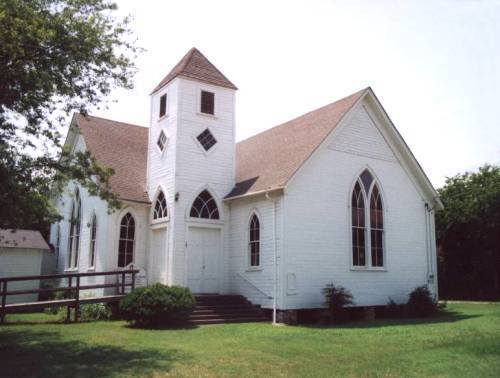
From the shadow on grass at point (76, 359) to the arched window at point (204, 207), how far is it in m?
8.27

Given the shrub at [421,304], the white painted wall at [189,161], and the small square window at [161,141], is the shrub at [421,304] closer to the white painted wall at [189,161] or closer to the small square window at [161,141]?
the white painted wall at [189,161]

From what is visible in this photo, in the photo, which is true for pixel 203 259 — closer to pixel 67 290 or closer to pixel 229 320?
pixel 229 320

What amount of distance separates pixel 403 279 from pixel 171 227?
968 centimetres

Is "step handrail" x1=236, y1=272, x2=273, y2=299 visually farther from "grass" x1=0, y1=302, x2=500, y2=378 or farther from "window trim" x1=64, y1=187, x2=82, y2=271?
"window trim" x1=64, y1=187, x2=82, y2=271

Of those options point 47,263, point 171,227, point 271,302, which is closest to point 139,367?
point 271,302

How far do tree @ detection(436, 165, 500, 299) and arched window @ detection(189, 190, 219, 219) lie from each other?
18894 millimetres

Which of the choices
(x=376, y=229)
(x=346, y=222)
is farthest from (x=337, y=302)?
(x=376, y=229)

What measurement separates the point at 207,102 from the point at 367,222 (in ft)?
26.9

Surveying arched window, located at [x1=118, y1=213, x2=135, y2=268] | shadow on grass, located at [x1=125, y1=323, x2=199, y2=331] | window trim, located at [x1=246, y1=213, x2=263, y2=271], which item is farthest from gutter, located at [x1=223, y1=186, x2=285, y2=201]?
shadow on grass, located at [x1=125, y1=323, x2=199, y2=331]

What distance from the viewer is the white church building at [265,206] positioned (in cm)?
1878

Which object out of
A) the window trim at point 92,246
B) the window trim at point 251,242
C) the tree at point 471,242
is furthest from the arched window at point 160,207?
the tree at point 471,242

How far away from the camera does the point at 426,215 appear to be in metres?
22.8

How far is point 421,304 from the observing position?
65.6ft

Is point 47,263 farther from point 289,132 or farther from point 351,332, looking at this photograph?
point 351,332
